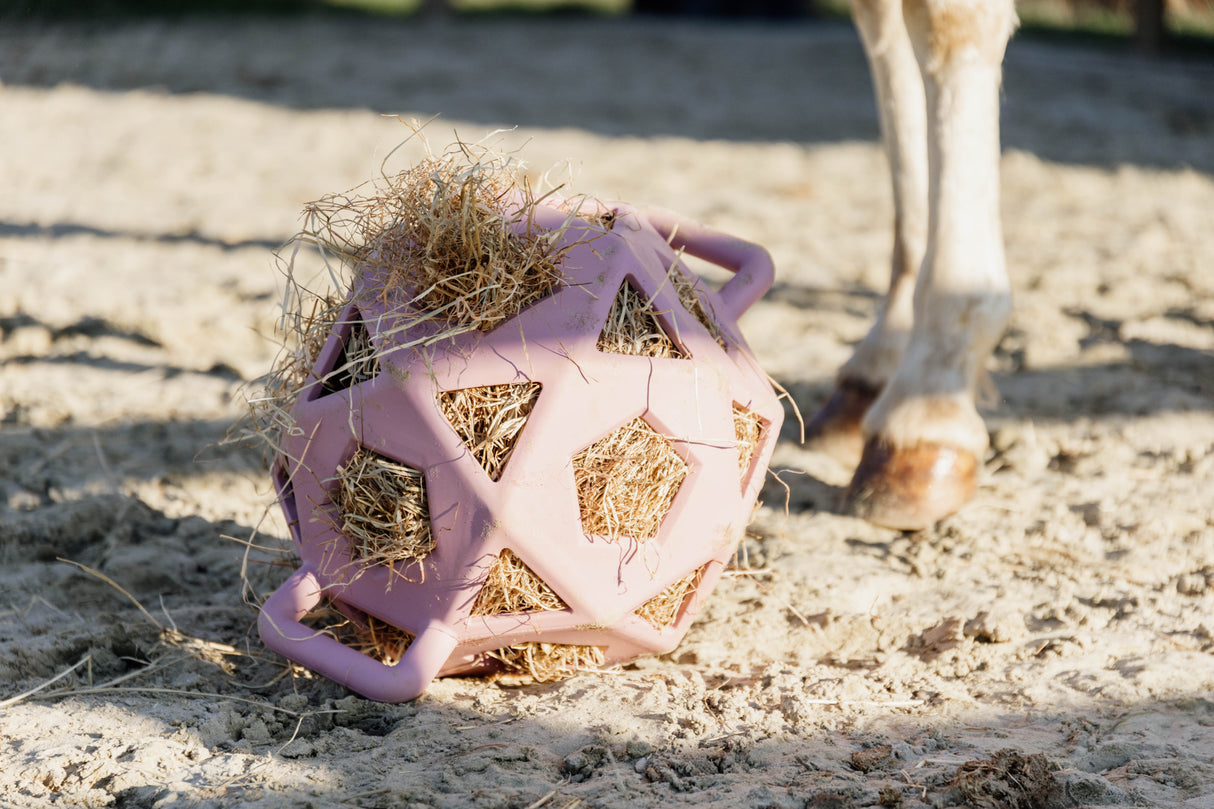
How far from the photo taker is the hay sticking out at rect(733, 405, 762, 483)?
67.6 inches

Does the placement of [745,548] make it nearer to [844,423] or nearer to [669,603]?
[669,603]

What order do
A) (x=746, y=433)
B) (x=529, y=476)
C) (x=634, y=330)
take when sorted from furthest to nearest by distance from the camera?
(x=746, y=433) → (x=634, y=330) → (x=529, y=476)

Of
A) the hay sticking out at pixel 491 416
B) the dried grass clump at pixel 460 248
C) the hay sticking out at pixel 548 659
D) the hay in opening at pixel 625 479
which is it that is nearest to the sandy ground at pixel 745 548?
the hay sticking out at pixel 548 659

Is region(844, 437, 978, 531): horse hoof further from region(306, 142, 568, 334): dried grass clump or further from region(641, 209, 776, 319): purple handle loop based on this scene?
region(306, 142, 568, 334): dried grass clump

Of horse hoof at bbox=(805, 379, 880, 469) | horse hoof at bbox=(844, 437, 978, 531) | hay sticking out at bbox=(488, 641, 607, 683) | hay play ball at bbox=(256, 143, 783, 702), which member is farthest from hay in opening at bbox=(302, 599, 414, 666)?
horse hoof at bbox=(805, 379, 880, 469)

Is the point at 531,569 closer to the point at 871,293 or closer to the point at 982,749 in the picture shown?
the point at 982,749

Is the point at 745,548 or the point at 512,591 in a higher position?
the point at 512,591

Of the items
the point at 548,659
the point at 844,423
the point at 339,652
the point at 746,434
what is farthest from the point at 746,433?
the point at 844,423

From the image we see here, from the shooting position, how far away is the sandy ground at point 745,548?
1441mm

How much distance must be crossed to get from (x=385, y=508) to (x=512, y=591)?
22cm

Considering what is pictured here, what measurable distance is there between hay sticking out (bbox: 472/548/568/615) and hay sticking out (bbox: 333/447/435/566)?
0.10 metres

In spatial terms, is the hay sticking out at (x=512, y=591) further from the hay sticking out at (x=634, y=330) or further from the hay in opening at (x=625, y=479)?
the hay sticking out at (x=634, y=330)

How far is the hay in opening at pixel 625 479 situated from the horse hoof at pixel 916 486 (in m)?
0.82

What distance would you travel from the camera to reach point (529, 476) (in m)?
1.49
